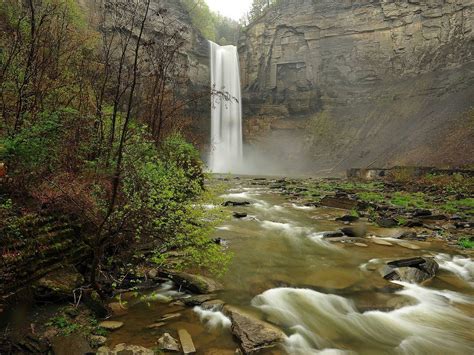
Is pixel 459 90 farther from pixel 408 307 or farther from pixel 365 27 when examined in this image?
pixel 408 307

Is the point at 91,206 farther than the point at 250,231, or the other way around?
the point at 250,231

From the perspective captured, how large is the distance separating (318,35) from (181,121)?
35462 millimetres

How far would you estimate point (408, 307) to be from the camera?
4.54m

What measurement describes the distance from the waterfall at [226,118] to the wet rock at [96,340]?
3664 cm

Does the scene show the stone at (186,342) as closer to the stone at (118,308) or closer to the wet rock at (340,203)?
the stone at (118,308)

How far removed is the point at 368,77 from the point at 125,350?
41571mm

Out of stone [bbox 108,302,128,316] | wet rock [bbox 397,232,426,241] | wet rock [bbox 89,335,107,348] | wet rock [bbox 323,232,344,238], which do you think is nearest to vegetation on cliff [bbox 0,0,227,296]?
stone [bbox 108,302,128,316]

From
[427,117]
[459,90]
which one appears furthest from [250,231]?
[459,90]

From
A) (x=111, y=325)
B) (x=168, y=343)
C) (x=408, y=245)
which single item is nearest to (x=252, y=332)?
(x=168, y=343)

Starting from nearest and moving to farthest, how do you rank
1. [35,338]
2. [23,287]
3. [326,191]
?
[35,338] < [23,287] < [326,191]

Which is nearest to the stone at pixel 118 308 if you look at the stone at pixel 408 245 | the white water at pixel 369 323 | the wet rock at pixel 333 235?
the white water at pixel 369 323

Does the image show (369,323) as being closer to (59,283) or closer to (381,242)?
(381,242)

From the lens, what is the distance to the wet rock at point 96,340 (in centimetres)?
315

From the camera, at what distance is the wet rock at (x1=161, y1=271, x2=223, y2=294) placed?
4.60 metres
